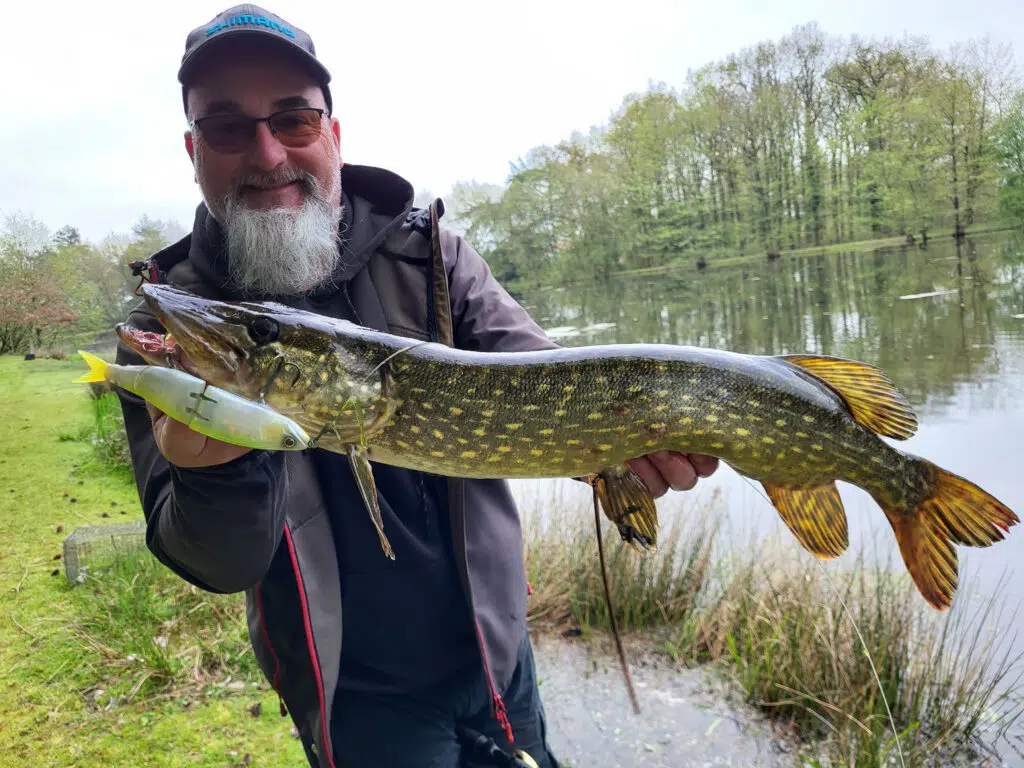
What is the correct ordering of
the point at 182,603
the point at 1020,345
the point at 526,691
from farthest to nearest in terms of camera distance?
the point at 1020,345 < the point at 182,603 < the point at 526,691

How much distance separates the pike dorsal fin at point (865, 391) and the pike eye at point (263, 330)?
989 millimetres

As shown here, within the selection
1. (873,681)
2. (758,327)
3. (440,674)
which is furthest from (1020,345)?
(440,674)

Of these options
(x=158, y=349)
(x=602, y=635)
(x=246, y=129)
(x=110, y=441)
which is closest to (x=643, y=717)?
(x=602, y=635)

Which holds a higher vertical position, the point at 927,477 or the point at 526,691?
the point at 927,477

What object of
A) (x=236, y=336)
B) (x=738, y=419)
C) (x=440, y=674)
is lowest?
(x=440, y=674)

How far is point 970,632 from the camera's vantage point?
9.39ft

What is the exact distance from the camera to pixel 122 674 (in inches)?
97.0

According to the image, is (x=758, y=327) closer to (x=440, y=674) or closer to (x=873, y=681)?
(x=873, y=681)

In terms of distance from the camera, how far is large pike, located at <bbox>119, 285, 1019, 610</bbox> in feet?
3.84

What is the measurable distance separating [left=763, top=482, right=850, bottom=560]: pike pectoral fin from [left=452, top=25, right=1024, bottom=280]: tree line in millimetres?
19618

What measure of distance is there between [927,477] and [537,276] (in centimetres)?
2298

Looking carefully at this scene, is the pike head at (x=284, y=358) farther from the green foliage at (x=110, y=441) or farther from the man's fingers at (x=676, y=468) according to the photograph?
the green foliage at (x=110, y=441)

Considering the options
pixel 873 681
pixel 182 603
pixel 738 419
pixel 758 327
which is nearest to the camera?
pixel 738 419

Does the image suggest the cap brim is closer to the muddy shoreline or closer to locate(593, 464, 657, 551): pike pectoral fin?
locate(593, 464, 657, 551): pike pectoral fin
